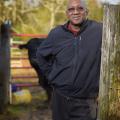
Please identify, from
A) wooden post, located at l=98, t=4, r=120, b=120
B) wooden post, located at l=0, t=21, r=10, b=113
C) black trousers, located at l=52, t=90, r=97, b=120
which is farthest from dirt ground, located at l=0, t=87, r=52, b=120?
wooden post, located at l=98, t=4, r=120, b=120

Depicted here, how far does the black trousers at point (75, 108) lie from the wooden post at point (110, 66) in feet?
5.04

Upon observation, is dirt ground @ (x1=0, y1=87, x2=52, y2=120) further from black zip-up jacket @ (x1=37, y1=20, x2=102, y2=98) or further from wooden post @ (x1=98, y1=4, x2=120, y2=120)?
wooden post @ (x1=98, y1=4, x2=120, y2=120)

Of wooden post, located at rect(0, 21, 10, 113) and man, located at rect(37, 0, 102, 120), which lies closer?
man, located at rect(37, 0, 102, 120)

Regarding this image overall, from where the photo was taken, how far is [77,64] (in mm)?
4473

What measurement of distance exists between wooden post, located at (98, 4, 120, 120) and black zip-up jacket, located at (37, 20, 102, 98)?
1.46m

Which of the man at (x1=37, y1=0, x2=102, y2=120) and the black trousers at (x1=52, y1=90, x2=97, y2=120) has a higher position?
the man at (x1=37, y1=0, x2=102, y2=120)

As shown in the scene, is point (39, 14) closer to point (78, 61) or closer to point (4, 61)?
point (4, 61)

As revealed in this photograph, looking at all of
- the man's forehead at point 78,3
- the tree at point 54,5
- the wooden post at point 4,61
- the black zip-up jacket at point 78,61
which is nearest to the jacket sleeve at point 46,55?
the black zip-up jacket at point 78,61

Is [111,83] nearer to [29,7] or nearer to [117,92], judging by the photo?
[117,92]

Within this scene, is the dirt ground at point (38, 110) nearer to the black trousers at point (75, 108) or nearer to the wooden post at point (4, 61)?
the wooden post at point (4, 61)

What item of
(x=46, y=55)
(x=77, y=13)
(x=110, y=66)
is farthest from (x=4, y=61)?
(x=110, y=66)

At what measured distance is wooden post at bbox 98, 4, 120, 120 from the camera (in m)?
2.87

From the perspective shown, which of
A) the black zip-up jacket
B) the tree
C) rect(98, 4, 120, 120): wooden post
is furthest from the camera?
the tree

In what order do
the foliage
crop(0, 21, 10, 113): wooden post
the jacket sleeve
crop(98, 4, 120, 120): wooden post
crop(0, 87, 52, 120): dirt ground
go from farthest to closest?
the foliage < crop(0, 21, 10, 113): wooden post < crop(0, 87, 52, 120): dirt ground < the jacket sleeve < crop(98, 4, 120, 120): wooden post
